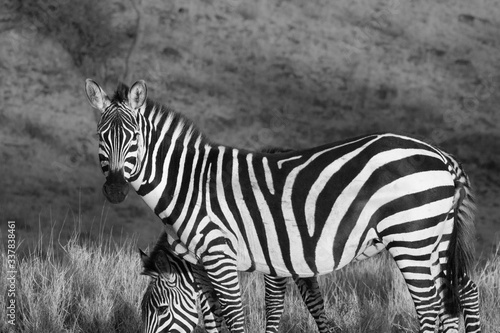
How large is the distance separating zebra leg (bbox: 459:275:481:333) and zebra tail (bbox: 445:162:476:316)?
7.0 inches

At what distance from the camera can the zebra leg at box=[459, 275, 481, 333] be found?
6.11 m

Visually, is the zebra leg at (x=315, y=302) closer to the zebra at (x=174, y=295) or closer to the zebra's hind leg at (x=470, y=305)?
the zebra at (x=174, y=295)

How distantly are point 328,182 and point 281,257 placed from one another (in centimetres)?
59

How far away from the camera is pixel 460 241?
587 cm

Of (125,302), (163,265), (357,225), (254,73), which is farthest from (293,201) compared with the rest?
(254,73)

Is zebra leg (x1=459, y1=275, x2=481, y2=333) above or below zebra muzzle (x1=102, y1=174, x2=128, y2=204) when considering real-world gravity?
below

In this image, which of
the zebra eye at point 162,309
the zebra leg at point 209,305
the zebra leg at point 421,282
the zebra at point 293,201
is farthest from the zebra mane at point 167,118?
the zebra leg at point 421,282

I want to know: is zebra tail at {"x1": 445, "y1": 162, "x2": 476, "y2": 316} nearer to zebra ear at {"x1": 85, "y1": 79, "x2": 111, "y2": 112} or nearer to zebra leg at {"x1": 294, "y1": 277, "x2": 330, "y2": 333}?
zebra leg at {"x1": 294, "y1": 277, "x2": 330, "y2": 333}

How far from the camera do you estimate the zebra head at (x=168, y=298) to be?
6023 mm

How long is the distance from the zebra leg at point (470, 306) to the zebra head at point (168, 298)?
6.36 ft

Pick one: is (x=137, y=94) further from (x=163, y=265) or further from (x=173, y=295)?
(x=173, y=295)

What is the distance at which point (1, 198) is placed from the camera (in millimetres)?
14531

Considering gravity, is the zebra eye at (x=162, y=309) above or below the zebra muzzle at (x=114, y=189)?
below

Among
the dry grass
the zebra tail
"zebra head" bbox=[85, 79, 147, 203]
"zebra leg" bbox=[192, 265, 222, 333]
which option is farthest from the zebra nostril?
the zebra tail
